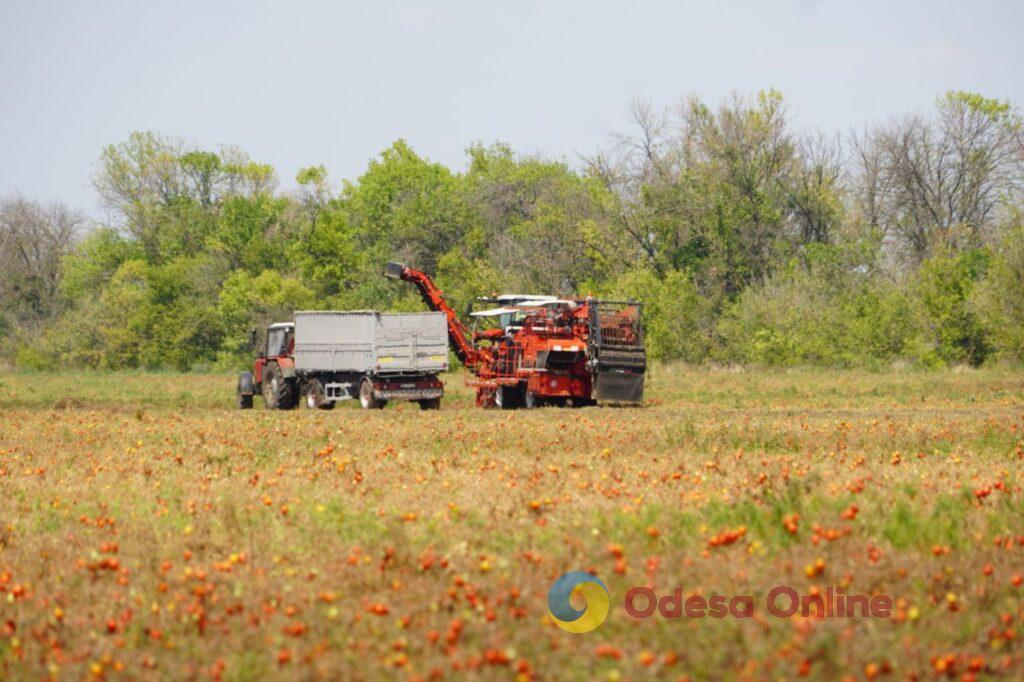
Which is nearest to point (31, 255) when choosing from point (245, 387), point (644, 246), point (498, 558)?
point (644, 246)

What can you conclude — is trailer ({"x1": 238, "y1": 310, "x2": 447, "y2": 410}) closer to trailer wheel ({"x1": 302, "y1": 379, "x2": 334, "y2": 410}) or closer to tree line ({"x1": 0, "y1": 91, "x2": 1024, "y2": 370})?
trailer wheel ({"x1": 302, "y1": 379, "x2": 334, "y2": 410})

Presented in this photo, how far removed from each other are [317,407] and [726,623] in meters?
28.4

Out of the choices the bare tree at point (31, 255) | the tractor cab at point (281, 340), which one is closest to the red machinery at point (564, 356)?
the tractor cab at point (281, 340)

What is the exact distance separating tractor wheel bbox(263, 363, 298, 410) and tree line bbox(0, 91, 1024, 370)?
25897 millimetres

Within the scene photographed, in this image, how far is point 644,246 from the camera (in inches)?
2645

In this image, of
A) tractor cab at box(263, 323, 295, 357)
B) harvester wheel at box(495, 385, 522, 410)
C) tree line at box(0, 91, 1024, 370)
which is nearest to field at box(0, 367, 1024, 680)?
harvester wheel at box(495, 385, 522, 410)

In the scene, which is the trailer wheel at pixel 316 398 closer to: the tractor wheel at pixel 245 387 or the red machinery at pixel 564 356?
the tractor wheel at pixel 245 387

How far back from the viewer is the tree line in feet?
181

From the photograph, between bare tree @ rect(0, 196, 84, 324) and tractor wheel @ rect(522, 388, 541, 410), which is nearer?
tractor wheel @ rect(522, 388, 541, 410)

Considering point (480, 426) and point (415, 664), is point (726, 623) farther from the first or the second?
point (480, 426)

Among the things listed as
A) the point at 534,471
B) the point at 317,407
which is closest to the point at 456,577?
the point at 534,471

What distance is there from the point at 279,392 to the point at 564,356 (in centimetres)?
880

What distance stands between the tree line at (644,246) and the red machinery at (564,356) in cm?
2225

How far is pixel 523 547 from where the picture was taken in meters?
8.74
